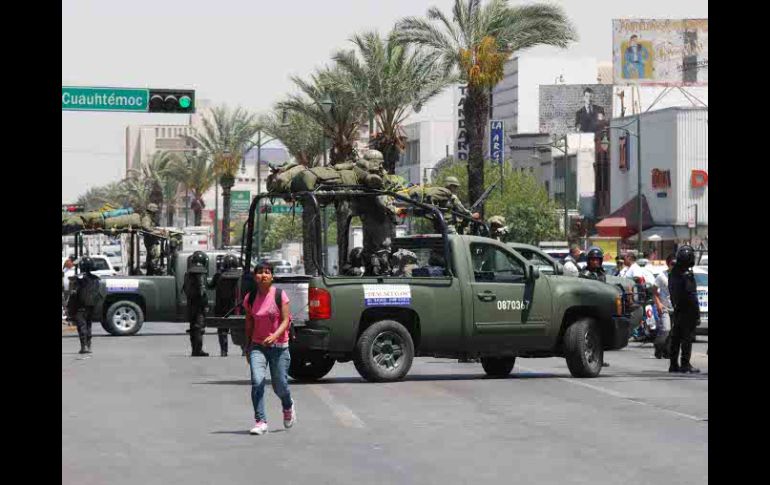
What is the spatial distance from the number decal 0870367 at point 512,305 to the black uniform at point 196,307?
8.68 metres

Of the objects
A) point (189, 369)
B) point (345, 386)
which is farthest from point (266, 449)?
point (189, 369)

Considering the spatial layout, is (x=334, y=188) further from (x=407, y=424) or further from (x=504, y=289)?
(x=407, y=424)

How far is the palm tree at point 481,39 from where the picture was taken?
48.4 meters

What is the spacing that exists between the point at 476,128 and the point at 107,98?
11.7 meters

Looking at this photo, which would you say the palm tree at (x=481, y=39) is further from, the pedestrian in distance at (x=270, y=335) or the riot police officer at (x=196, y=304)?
the pedestrian in distance at (x=270, y=335)

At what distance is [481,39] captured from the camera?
164ft

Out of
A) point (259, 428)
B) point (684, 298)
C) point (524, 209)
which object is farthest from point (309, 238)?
point (524, 209)

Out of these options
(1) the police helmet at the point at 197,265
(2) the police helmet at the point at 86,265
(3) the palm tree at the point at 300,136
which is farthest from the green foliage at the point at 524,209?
(1) the police helmet at the point at 197,265

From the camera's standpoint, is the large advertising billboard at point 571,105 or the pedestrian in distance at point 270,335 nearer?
the pedestrian in distance at point 270,335

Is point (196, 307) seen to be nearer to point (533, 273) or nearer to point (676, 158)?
point (533, 273)

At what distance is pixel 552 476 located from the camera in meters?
12.2

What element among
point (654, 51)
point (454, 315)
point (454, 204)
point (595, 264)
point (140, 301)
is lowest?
point (140, 301)
